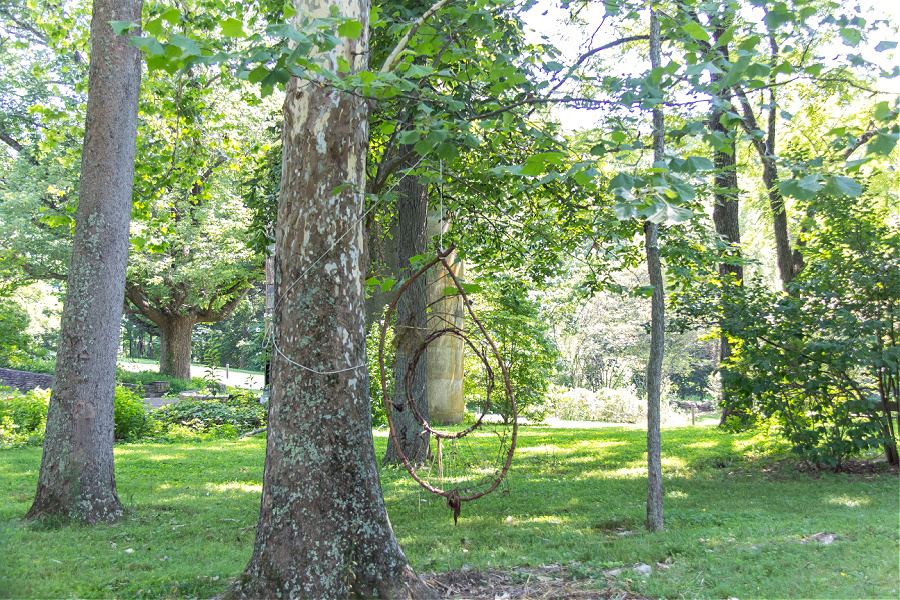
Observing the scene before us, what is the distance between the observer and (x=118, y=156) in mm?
5672

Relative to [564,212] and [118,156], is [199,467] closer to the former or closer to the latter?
[118,156]

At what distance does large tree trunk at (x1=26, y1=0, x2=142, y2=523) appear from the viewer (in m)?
5.25

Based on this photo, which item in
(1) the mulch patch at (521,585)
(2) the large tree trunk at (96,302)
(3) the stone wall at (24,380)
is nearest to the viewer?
(1) the mulch patch at (521,585)

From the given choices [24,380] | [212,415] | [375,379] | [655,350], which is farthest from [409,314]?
[24,380]

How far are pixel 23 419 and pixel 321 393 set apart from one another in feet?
32.9

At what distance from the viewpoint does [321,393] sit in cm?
353

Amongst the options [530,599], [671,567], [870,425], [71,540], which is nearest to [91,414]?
[71,540]

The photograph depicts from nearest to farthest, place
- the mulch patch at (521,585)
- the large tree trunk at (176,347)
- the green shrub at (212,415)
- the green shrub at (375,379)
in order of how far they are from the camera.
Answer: the mulch patch at (521,585) < the green shrub at (375,379) < the green shrub at (212,415) < the large tree trunk at (176,347)

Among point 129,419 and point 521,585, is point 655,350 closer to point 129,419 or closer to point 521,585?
point 521,585

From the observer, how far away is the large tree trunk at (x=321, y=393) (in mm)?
3404

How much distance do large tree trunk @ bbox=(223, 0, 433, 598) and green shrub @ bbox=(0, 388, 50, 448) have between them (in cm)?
878

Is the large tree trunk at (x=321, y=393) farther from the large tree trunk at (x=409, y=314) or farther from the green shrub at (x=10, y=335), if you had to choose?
the green shrub at (x=10, y=335)

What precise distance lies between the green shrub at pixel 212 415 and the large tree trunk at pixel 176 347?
832cm

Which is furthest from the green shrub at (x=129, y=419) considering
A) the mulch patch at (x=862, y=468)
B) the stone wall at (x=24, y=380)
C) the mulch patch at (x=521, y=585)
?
the mulch patch at (x=862, y=468)
